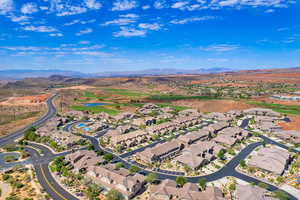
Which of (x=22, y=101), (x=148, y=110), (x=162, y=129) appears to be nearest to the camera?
(x=162, y=129)

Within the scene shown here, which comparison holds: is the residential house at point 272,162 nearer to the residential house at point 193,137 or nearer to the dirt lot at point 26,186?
the residential house at point 193,137

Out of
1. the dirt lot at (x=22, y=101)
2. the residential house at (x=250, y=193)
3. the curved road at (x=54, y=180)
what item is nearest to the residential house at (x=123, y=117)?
the curved road at (x=54, y=180)

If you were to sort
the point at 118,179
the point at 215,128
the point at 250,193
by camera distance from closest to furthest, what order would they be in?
1. the point at 250,193
2. the point at 118,179
3. the point at 215,128

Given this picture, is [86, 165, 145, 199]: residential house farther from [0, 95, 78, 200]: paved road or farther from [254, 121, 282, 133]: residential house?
[254, 121, 282, 133]: residential house

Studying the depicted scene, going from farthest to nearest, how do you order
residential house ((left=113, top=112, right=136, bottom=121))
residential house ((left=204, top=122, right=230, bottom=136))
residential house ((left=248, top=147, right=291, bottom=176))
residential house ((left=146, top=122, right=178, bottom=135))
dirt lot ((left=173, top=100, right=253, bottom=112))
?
dirt lot ((left=173, top=100, right=253, bottom=112)) → residential house ((left=113, top=112, right=136, bottom=121)) → residential house ((left=146, top=122, right=178, bottom=135)) → residential house ((left=204, top=122, right=230, bottom=136)) → residential house ((left=248, top=147, right=291, bottom=176))

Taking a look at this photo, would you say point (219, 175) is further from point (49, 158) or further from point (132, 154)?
point (49, 158)

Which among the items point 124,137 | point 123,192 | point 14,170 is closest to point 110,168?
point 123,192

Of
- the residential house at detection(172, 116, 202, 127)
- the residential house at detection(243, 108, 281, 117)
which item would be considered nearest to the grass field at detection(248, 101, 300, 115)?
the residential house at detection(243, 108, 281, 117)

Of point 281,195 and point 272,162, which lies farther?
point 272,162

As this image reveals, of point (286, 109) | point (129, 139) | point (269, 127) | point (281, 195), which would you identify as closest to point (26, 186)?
point (129, 139)

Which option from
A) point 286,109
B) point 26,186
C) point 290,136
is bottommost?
point 26,186

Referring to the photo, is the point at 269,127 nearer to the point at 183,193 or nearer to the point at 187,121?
the point at 187,121
